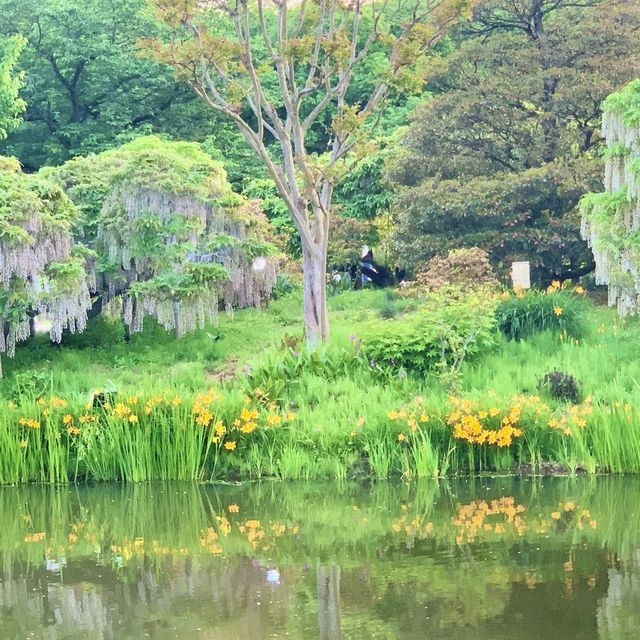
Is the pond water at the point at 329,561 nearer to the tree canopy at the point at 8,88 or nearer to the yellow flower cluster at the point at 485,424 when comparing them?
the yellow flower cluster at the point at 485,424

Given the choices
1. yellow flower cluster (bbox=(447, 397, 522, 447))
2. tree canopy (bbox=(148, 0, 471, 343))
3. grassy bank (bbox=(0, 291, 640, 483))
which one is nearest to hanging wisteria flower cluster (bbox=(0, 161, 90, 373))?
tree canopy (bbox=(148, 0, 471, 343))

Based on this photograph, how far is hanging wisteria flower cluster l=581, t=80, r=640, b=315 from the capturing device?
13977 millimetres

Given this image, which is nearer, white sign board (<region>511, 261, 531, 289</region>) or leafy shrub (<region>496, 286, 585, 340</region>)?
leafy shrub (<region>496, 286, 585, 340</region>)

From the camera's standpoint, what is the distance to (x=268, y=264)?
18656mm

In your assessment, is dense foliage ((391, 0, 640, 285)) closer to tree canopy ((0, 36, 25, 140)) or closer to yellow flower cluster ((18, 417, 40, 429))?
tree canopy ((0, 36, 25, 140))

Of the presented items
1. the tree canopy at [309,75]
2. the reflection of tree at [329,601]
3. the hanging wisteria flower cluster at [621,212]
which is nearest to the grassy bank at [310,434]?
the reflection of tree at [329,601]

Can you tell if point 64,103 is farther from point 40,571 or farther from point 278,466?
point 40,571

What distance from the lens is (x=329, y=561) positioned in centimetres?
564

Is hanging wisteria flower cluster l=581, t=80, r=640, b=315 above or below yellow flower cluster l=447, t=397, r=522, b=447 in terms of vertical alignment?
above

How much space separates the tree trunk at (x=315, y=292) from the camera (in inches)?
522

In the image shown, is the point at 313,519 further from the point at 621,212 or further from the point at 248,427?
the point at 621,212

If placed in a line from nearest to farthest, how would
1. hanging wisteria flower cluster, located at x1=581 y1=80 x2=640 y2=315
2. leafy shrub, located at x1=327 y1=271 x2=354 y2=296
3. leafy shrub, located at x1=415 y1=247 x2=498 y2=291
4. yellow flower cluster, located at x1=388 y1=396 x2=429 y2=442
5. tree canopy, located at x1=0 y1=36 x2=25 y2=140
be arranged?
yellow flower cluster, located at x1=388 y1=396 x2=429 y2=442 < hanging wisteria flower cluster, located at x1=581 y1=80 x2=640 y2=315 < leafy shrub, located at x1=415 y1=247 x2=498 y2=291 < tree canopy, located at x1=0 y1=36 x2=25 y2=140 < leafy shrub, located at x1=327 y1=271 x2=354 y2=296

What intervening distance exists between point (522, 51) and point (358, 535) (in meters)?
15.2

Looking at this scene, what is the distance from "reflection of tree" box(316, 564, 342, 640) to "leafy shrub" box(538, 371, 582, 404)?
5582mm
